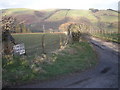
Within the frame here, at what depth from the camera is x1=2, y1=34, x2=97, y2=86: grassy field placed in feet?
52.1

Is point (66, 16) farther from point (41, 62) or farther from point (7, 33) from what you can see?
point (41, 62)

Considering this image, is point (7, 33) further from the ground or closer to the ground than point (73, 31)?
further from the ground

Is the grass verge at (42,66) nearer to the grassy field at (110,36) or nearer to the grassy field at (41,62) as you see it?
the grassy field at (41,62)

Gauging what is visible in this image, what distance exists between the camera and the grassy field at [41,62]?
52.1 ft

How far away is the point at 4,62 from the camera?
17.4 m

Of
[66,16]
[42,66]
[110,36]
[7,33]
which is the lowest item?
[42,66]

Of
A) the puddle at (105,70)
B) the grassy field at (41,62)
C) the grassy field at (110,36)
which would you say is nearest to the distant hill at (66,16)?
the grassy field at (110,36)

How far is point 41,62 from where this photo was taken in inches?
715

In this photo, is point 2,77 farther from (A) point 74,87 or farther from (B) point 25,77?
(A) point 74,87

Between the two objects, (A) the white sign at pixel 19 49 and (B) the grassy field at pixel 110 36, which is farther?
(B) the grassy field at pixel 110 36

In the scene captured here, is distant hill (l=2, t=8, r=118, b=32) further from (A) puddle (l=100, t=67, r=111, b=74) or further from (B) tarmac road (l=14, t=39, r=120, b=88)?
(B) tarmac road (l=14, t=39, r=120, b=88)

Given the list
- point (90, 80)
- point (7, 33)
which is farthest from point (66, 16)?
point (90, 80)

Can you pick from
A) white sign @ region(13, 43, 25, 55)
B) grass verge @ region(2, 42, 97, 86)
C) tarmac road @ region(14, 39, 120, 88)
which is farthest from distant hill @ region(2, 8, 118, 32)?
tarmac road @ region(14, 39, 120, 88)

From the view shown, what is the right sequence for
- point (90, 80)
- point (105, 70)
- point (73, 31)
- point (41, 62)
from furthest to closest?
point (73, 31)
point (105, 70)
point (41, 62)
point (90, 80)
